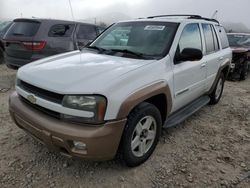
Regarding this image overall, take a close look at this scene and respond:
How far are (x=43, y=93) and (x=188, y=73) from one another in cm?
206

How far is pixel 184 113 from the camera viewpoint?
4.03m

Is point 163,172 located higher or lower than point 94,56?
lower

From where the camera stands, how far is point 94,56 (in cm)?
350

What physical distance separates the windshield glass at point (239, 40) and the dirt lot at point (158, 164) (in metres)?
6.27

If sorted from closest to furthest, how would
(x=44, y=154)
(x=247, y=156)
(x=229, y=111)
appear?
(x=44, y=154) < (x=247, y=156) < (x=229, y=111)

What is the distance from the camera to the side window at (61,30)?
6.52m

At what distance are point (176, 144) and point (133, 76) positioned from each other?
4.96ft

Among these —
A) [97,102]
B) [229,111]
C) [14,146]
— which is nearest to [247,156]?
[229,111]

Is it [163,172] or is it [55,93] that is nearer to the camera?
[55,93]

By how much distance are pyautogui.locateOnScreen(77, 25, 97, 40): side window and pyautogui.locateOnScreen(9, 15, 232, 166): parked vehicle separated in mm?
3058

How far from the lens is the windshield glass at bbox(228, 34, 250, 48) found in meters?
9.75

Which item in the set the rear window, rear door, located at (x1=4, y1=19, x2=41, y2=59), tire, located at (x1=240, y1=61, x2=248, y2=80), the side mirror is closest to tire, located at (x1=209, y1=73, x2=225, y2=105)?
the side mirror

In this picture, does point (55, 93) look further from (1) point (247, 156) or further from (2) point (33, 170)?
(1) point (247, 156)

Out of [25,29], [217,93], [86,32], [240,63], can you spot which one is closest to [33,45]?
[25,29]
